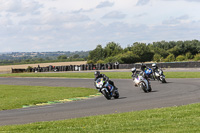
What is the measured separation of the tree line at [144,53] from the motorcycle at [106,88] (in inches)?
2177

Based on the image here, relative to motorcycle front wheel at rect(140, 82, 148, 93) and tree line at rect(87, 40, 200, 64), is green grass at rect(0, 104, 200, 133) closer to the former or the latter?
motorcycle front wheel at rect(140, 82, 148, 93)

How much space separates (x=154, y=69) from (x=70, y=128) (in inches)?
794

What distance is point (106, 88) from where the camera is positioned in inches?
773

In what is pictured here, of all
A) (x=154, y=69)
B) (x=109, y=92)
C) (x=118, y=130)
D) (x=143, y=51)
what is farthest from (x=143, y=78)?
(x=143, y=51)

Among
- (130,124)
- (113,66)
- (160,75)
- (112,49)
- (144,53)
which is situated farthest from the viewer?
(112,49)

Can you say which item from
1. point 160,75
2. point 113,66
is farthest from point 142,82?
point 113,66

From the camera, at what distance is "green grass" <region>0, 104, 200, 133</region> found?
9.25m

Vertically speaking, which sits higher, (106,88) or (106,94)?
(106,88)

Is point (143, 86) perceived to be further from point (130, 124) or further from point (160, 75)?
point (130, 124)

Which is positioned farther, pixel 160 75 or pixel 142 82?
pixel 160 75

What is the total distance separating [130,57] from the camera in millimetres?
81000

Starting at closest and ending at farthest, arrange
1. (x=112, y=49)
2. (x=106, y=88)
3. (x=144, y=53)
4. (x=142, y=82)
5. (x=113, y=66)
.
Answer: (x=106, y=88)
(x=142, y=82)
(x=113, y=66)
(x=144, y=53)
(x=112, y=49)

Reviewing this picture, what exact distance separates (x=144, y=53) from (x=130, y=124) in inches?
3357

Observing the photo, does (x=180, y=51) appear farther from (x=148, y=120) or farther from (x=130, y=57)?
(x=148, y=120)
